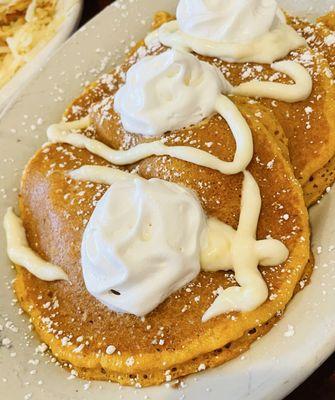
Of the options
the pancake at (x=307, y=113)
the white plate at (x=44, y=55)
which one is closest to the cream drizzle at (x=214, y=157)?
the pancake at (x=307, y=113)

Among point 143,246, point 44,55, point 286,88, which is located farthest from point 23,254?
point 44,55

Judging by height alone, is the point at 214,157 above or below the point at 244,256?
above

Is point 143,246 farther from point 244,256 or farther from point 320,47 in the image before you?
point 320,47

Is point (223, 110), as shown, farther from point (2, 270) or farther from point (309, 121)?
point (2, 270)

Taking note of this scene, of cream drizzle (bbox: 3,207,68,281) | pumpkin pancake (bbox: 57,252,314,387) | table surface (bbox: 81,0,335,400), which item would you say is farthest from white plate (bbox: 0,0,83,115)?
table surface (bbox: 81,0,335,400)

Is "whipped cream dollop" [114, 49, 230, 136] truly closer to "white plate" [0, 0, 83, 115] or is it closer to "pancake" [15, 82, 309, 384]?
"pancake" [15, 82, 309, 384]

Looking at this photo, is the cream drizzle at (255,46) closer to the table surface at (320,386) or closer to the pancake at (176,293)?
the pancake at (176,293)
